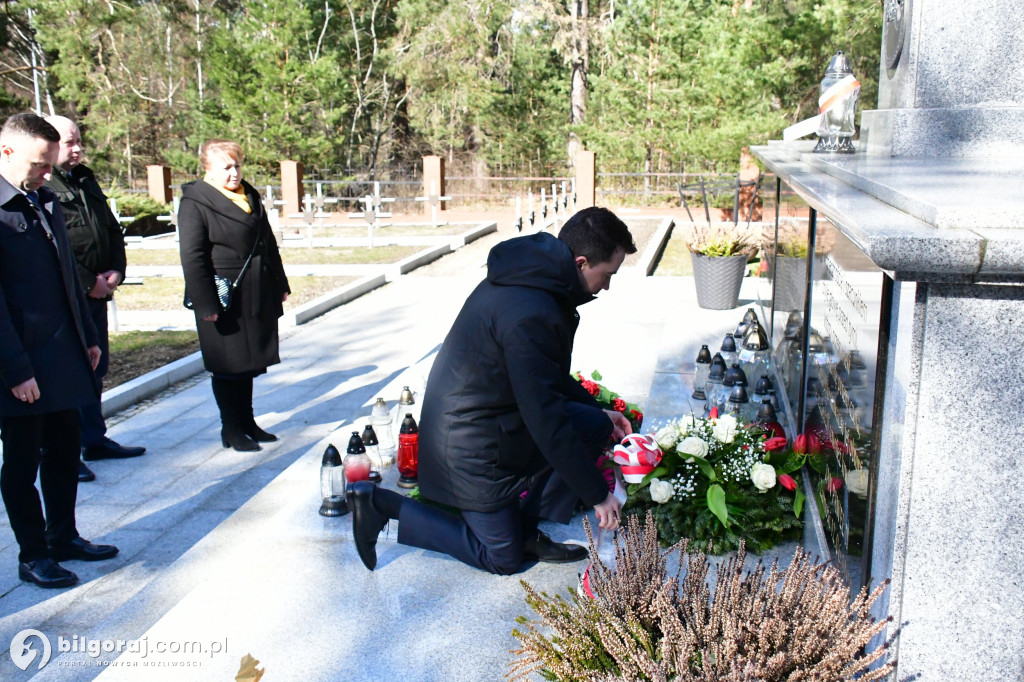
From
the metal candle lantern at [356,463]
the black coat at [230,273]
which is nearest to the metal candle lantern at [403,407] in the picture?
the metal candle lantern at [356,463]

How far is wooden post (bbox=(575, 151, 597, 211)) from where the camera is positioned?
2319 cm

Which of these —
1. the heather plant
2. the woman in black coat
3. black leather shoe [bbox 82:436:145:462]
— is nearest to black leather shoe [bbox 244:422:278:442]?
the woman in black coat

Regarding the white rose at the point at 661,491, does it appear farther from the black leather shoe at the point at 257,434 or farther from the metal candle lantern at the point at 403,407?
the black leather shoe at the point at 257,434

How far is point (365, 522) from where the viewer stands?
337 cm

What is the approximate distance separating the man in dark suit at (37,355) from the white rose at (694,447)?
2.53m

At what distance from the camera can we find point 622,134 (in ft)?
96.3

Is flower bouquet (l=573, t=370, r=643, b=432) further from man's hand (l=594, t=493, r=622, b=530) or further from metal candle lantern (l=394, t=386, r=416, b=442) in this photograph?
man's hand (l=594, t=493, r=622, b=530)

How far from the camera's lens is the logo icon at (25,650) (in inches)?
132

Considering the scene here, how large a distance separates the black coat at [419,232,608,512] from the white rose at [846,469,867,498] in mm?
776

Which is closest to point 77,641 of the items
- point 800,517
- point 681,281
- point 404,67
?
point 800,517

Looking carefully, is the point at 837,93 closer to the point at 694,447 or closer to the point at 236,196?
the point at 694,447

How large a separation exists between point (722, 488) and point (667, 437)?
1.01ft

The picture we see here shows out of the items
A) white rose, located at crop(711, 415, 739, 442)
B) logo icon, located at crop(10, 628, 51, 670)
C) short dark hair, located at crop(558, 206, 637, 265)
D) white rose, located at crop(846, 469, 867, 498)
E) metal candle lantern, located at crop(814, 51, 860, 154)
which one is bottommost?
logo icon, located at crop(10, 628, 51, 670)

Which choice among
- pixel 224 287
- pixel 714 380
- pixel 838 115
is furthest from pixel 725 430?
pixel 224 287
